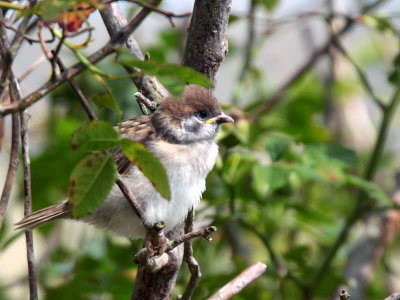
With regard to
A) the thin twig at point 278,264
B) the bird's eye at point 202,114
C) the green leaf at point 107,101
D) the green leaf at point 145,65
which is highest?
the green leaf at point 145,65

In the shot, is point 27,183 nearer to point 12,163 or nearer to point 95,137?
point 12,163

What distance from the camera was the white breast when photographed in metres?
2.75

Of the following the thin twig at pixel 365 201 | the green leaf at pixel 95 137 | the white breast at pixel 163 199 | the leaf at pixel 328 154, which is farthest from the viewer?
the thin twig at pixel 365 201

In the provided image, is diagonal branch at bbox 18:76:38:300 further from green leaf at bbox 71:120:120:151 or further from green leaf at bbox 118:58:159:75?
green leaf at bbox 118:58:159:75

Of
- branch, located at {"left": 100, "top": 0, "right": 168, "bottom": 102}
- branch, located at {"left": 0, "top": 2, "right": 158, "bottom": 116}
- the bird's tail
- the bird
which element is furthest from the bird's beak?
branch, located at {"left": 0, "top": 2, "right": 158, "bottom": 116}

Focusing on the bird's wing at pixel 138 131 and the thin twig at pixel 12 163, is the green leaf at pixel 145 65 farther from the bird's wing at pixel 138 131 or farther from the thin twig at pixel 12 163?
the bird's wing at pixel 138 131

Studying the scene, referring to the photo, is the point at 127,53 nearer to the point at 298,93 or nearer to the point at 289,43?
the point at 298,93

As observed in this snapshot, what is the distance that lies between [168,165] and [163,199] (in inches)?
5.4

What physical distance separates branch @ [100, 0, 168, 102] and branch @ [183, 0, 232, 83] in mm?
174

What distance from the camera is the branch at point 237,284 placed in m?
2.28

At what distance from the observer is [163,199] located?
2760 millimetres

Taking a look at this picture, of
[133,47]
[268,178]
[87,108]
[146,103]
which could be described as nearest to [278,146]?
[268,178]

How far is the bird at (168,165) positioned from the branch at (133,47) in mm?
133

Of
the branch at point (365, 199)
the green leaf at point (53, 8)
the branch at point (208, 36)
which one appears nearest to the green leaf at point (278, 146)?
the branch at point (365, 199)
